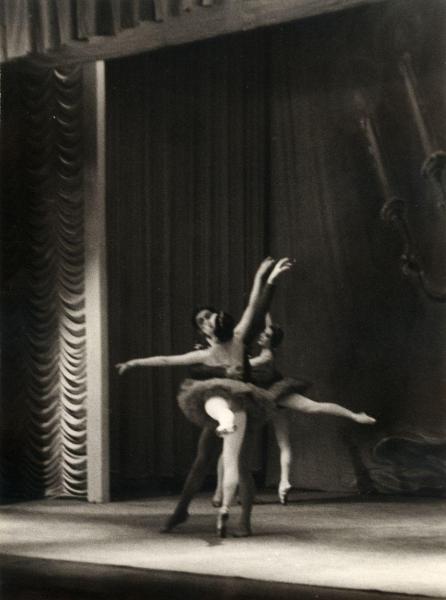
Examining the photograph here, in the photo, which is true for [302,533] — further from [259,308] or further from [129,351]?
→ [129,351]

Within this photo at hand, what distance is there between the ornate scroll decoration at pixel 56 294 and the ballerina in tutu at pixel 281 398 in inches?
48.1

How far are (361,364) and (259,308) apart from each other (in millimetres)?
888

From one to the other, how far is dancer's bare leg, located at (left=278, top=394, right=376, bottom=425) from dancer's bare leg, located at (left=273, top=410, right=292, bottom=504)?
0.24ft

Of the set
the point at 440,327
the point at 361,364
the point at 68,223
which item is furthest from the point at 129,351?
the point at 440,327

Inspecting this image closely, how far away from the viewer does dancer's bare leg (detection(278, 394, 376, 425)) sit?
5938 mm

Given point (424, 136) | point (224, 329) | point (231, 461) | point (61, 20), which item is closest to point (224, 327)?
point (224, 329)

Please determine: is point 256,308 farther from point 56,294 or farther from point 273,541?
point 56,294

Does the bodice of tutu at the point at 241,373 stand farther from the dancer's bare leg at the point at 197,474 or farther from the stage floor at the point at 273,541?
the stage floor at the point at 273,541

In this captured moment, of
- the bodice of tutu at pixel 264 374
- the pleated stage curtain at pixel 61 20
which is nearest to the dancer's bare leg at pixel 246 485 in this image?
the bodice of tutu at pixel 264 374

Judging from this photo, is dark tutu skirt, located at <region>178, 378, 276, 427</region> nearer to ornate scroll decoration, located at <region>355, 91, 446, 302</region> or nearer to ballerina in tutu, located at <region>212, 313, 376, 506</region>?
ballerina in tutu, located at <region>212, 313, 376, 506</region>

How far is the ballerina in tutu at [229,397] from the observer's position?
5598mm

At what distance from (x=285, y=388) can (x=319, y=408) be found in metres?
0.30

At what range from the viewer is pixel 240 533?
219 inches

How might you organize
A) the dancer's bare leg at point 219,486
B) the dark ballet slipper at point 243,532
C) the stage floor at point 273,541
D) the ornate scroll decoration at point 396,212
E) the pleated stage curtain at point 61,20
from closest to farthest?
the stage floor at point 273,541
the dark ballet slipper at point 243,532
the dancer's bare leg at point 219,486
the pleated stage curtain at point 61,20
the ornate scroll decoration at point 396,212
